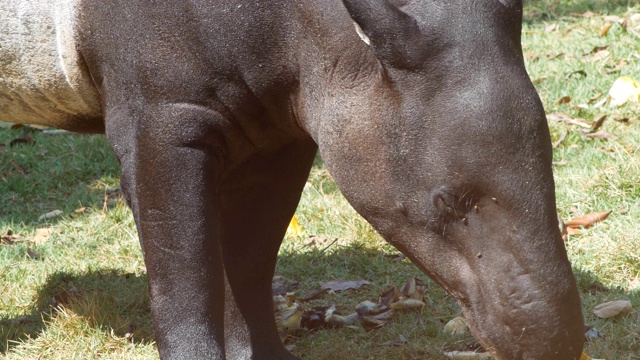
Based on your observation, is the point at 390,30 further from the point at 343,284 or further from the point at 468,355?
the point at 343,284

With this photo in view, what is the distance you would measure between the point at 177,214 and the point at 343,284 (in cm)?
189

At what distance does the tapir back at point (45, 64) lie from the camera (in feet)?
11.7

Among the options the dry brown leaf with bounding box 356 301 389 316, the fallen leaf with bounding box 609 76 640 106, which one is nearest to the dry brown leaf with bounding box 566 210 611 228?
the dry brown leaf with bounding box 356 301 389 316

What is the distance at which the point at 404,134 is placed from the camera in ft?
9.66

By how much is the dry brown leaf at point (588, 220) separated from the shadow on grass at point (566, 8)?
399 cm

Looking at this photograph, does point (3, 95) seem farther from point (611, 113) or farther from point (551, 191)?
point (611, 113)

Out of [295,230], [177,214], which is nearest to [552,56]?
[295,230]

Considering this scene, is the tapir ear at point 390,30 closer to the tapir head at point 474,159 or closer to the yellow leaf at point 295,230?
the tapir head at point 474,159

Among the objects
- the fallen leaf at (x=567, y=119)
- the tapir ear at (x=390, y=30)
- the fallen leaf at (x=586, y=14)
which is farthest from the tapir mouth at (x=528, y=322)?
the fallen leaf at (x=586, y=14)

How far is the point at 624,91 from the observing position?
666cm

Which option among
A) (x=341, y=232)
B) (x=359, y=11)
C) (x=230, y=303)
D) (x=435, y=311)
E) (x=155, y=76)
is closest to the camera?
(x=359, y=11)

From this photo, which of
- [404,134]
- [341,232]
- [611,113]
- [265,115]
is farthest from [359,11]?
[611,113]

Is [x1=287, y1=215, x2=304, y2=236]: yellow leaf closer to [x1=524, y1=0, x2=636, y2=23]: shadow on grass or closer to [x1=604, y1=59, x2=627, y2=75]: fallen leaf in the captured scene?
[x1=604, y1=59, x2=627, y2=75]: fallen leaf

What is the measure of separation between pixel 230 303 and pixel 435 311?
1.05 m
